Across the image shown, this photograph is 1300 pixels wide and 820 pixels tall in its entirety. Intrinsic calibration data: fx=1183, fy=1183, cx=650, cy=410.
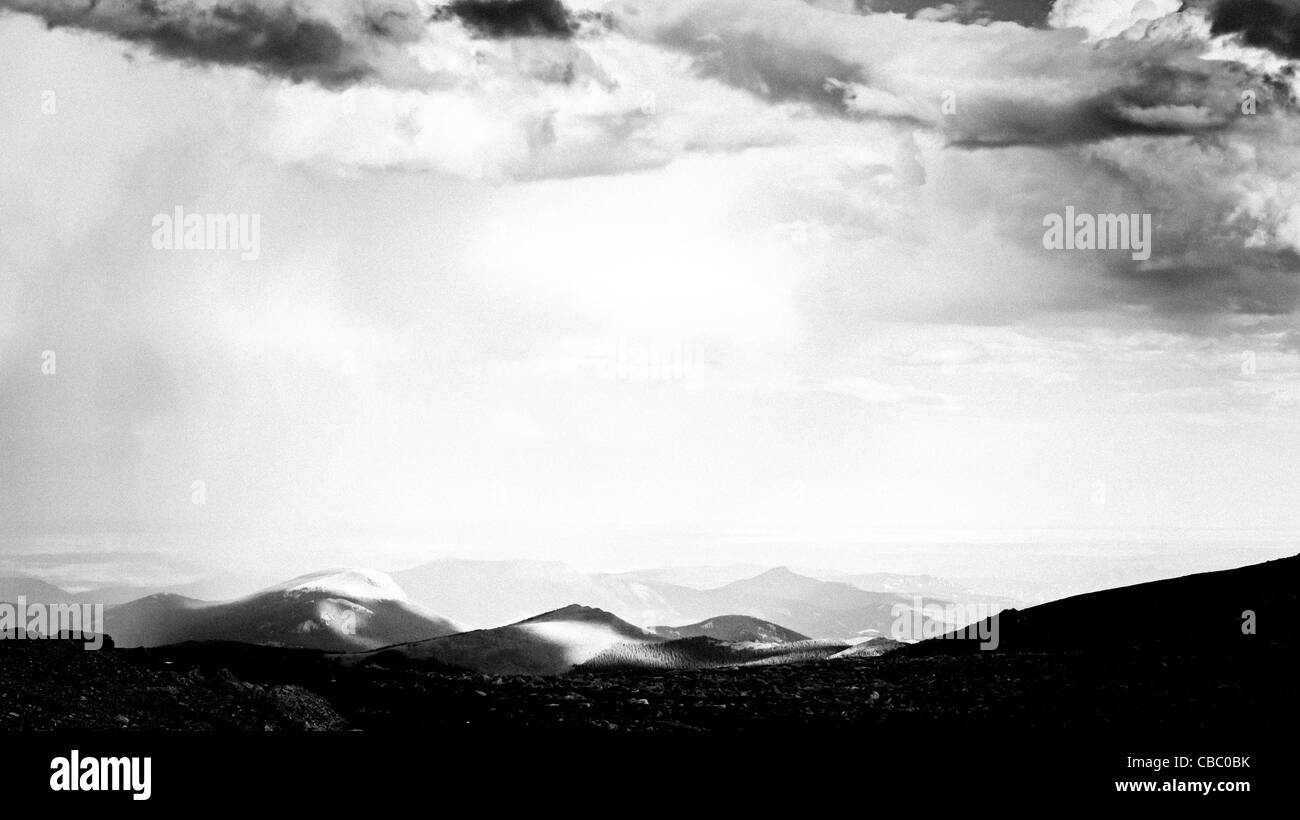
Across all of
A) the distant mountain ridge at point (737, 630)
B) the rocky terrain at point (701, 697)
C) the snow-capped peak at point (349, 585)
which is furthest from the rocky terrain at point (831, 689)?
the snow-capped peak at point (349, 585)

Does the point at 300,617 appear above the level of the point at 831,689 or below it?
below

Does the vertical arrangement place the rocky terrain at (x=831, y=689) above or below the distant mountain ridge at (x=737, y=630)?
above

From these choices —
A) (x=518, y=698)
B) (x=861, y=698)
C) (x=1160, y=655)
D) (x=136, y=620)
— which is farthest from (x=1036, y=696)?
(x=136, y=620)

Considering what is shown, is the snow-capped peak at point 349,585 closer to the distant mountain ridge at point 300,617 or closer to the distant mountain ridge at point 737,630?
the distant mountain ridge at point 300,617

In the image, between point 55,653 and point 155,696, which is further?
point 55,653

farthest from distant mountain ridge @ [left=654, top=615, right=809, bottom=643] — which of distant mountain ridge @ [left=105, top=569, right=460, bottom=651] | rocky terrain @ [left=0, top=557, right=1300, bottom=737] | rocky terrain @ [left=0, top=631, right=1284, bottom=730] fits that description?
rocky terrain @ [left=0, top=631, right=1284, bottom=730]

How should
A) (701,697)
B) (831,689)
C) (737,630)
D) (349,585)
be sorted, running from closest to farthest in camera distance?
(701,697) < (831,689) < (737,630) < (349,585)

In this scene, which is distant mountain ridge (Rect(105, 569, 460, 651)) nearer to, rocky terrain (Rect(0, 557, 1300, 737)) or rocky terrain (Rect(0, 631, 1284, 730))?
rocky terrain (Rect(0, 557, 1300, 737))

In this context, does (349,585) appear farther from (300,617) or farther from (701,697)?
(701,697)

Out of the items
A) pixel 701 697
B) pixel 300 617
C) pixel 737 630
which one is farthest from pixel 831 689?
pixel 300 617

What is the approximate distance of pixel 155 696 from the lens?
90.8 feet

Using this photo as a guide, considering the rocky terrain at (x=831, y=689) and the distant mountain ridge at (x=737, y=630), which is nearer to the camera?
the rocky terrain at (x=831, y=689)
